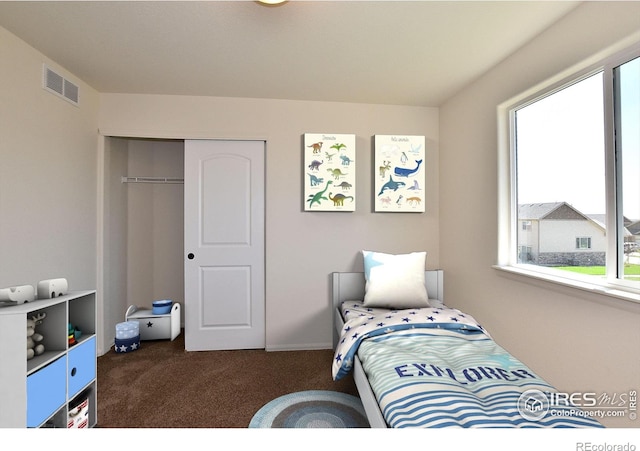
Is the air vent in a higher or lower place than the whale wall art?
higher

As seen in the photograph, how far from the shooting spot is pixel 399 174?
3.07 metres

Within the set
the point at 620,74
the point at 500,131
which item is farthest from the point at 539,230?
the point at 620,74

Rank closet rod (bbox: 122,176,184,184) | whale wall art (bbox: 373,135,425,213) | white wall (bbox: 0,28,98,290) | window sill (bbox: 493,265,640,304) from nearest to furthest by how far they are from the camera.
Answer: window sill (bbox: 493,265,640,304)
white wall (bbox: 0,28,98,290)
whale wall art (bbox: 373,135,425,213)
closet rod (bbox: 122,176,184,184)

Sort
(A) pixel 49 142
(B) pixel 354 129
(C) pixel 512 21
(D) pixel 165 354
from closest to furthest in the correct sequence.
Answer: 1. (C) pixel 512 21
2. (A) pixel 49 142
3. (D) pixel 165 354
4. (B) pixel 354 129

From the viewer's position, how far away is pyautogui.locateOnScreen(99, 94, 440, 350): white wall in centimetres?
292

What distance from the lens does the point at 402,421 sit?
1115 millimetres

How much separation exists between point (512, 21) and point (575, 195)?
1.10 metres

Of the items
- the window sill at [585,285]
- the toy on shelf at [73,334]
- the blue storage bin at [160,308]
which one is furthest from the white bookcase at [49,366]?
the window sill at [585,285]

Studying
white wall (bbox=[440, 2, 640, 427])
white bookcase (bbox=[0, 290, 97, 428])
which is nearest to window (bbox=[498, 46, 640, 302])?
white wall (bbox=[440, 2, 640, 427])

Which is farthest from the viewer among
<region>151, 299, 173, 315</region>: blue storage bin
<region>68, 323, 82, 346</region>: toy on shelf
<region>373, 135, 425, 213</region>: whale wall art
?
<region>151, 299, 173, 315</region>: blue storage bin

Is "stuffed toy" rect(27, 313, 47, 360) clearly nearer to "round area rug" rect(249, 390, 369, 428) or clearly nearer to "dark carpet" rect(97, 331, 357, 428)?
"dark carpet" rect(97, 331, 357, 428)

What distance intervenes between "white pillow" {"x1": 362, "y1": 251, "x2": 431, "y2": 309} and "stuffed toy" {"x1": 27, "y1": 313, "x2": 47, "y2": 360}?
83.0 inches

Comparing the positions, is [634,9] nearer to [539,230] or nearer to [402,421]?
[539,230]
